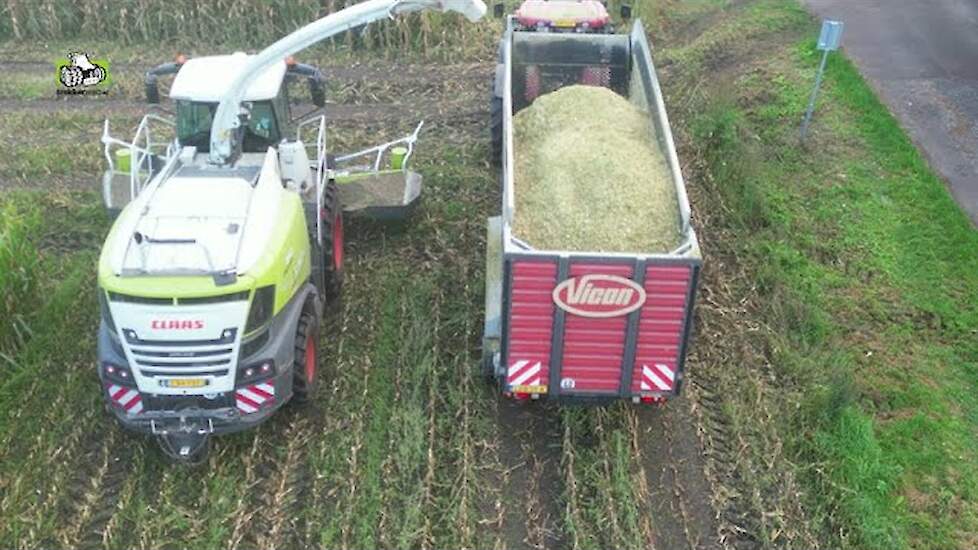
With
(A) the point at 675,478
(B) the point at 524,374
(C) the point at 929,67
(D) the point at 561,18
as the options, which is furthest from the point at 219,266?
(C) the point at 929,67

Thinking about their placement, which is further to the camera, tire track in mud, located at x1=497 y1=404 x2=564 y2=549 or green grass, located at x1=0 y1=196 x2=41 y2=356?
green grass, located at x1=0 y1=196 x2=41 y2=356

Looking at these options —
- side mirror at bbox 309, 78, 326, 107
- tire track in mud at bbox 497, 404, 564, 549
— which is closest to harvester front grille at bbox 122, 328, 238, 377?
tire track in mud at bbox 497, 404, 564, 549

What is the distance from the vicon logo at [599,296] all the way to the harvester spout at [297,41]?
2732 millimetres

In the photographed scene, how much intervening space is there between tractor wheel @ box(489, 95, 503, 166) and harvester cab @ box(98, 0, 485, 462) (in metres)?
3.58

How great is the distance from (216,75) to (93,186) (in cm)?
385

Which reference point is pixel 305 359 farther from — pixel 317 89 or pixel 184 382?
pixel 317 89

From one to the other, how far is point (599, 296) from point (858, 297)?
164 inches

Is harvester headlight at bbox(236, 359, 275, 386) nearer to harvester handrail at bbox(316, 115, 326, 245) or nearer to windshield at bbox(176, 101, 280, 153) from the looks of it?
harvester handrail at bbox(316, 115, 326, 245)

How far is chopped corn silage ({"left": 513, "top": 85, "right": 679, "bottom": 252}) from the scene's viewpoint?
763 centimetres

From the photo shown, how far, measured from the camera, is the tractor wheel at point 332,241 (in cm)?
937

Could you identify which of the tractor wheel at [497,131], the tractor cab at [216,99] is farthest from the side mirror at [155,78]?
the tractor wheel at [497,131]

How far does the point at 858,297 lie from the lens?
9.95 metres

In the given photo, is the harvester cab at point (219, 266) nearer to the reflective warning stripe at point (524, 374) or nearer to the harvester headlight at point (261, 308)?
the harvester headlight at point (261, 308)

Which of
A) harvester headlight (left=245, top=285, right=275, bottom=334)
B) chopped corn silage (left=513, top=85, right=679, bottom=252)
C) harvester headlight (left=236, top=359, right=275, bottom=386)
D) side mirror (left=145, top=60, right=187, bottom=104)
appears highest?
side mirror (left=145, top=60, right=187, bottom=104)
